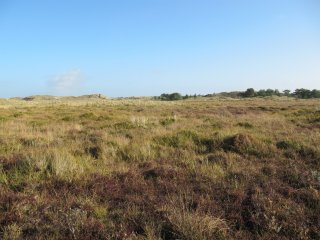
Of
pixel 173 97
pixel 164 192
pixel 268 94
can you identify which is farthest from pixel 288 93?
pixel 164 192

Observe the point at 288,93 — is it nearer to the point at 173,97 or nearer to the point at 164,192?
the point at 173,97

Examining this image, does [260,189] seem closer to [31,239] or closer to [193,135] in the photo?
[31,239]

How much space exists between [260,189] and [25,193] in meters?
3.84

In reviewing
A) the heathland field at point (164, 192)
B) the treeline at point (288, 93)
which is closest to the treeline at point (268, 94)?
the treeline at point (288, 93)

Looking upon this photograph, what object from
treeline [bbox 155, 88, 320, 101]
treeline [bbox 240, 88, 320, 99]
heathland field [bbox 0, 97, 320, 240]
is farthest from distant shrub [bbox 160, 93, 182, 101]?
heathland field [bbox 0, 97, 320, 240]

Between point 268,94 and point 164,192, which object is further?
point 268,94

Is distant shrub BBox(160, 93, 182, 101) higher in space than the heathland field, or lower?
lower

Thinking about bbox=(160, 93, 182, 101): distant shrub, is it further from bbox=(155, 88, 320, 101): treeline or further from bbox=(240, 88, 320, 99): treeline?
bbox=(240, 88, 320, 99): treeline

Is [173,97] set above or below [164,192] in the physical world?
below

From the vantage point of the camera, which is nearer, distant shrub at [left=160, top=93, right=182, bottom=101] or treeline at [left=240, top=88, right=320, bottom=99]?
treeline at [left=240, top=88, right=320, bottom=99]

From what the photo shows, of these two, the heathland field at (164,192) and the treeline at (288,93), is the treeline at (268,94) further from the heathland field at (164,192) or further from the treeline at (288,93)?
the heathland field at (164,192)

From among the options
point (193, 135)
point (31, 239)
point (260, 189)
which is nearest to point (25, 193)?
point (31, 239)

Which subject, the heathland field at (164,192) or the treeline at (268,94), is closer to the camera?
the heathland field at (164,192)

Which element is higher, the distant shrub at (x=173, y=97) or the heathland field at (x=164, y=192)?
the heathland field at (x=164, y=192)
